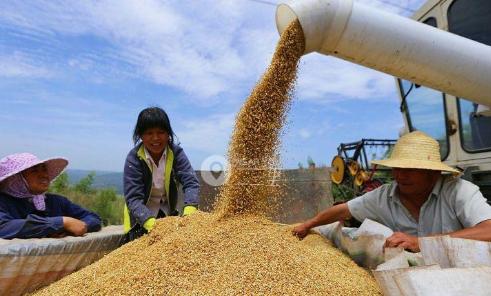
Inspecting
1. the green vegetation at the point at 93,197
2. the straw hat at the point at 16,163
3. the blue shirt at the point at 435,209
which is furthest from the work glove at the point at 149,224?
the green vegetation at the point at 93,197

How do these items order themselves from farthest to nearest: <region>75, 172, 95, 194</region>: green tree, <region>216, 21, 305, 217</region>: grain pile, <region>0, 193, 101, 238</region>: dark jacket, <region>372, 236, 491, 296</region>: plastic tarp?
<region>75, 172, 95, 194</region>: green tree
<region>216, 21, 305, 217</region>: grain pile
<region>0, 193, 101, 238</region>: dark jacket
<region>372, 236, 491, 296</region>: plastic tarp

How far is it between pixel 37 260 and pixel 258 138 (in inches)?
49.0

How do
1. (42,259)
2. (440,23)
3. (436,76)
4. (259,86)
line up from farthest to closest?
1. (440,23)
2. (259,86)
3. (436,76)
4. (42,259)

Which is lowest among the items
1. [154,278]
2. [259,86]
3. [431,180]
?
[154,278]

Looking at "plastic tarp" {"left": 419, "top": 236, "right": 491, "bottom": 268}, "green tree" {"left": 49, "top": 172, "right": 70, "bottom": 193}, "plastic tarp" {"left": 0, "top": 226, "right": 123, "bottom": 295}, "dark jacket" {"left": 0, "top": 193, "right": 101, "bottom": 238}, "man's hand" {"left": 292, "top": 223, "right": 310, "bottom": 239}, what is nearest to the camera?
"plastic tarp" {"left": 419, "top": 236, "right": 491, "bottom": 268}

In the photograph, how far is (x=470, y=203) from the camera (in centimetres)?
222

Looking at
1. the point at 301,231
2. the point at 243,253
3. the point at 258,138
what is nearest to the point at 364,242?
the point at 301,231

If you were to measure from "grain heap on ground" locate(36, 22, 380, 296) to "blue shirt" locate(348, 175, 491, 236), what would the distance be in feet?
1.27

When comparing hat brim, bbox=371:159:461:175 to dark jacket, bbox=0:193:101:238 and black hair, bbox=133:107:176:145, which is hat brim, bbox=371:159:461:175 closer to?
black hair, bbox=133:107:176:145

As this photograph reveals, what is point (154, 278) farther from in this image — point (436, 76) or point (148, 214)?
point (436, 76)

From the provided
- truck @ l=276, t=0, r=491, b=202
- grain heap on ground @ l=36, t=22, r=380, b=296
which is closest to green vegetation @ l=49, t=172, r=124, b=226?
grain heap on ground @ l=36, t=22, r=380, b=296

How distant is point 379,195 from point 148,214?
53.9 inches

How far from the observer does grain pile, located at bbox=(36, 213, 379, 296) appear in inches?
64.6

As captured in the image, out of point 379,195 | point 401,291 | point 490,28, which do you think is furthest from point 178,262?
point 490,28
